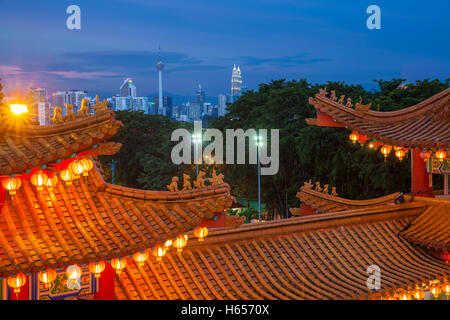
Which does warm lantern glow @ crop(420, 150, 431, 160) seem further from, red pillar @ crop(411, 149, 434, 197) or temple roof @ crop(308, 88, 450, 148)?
temple roof @ crop(308, 88, 450, 148)

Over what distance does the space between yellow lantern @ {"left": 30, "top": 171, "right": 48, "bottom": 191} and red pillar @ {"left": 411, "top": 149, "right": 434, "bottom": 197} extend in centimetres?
753

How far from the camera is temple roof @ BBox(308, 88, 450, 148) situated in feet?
29.9

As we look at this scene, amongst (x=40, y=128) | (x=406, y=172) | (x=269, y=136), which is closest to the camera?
(x=40, y=128)

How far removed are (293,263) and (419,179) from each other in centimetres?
409

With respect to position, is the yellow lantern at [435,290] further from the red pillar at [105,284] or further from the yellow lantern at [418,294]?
the red pillar at [105,284]

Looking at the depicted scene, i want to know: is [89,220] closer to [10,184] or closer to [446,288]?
[10,184]

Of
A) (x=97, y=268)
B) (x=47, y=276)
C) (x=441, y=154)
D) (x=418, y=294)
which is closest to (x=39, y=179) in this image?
(x=47, y=276)

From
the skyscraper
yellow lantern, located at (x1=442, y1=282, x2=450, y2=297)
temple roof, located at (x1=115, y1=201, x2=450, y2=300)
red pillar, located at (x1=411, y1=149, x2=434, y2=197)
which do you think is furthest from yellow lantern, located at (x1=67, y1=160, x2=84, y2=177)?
the skyscraper

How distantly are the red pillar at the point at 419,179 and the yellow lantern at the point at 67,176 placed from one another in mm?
7213

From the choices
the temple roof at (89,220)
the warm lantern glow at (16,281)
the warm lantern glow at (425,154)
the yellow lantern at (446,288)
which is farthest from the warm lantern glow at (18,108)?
the warm lantern glow at (425,154)
